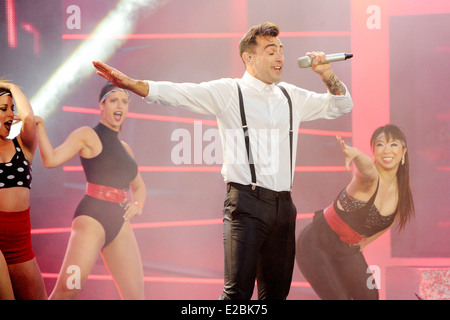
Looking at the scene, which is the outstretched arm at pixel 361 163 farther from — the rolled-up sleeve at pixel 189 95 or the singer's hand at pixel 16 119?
the singer's hand at pixel 16 119

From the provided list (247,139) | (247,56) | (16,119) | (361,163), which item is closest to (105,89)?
(16,119)

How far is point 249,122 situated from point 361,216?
111cm

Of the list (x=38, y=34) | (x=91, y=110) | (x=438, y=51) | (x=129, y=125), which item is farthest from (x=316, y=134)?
(x=38, y=34)

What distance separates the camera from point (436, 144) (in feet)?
10.6

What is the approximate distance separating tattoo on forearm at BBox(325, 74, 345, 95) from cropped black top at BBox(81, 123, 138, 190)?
4.73ft

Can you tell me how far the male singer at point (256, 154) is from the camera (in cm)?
256

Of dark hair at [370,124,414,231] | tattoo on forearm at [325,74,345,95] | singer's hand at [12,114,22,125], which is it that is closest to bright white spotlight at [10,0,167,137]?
singer's hand at [12,114,22,125]

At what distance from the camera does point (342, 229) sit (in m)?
Result: 3.24

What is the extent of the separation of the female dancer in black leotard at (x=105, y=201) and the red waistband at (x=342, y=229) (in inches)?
51.7

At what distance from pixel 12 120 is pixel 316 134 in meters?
2.10

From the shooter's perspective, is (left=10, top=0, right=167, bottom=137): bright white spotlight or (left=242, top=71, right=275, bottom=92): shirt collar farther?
(left=10, top=0, right=167, bottom=137): bright white spotlight

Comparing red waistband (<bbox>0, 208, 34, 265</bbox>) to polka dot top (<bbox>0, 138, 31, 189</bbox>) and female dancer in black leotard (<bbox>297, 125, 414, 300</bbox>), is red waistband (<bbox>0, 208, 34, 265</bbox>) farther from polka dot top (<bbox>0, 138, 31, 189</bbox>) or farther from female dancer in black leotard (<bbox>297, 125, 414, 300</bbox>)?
female dancer in black leotard (<bbox>297, 125, 414, 300</bbox>)

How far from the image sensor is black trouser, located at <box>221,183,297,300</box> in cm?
253

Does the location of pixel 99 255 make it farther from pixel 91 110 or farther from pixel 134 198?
pixel 91 110
